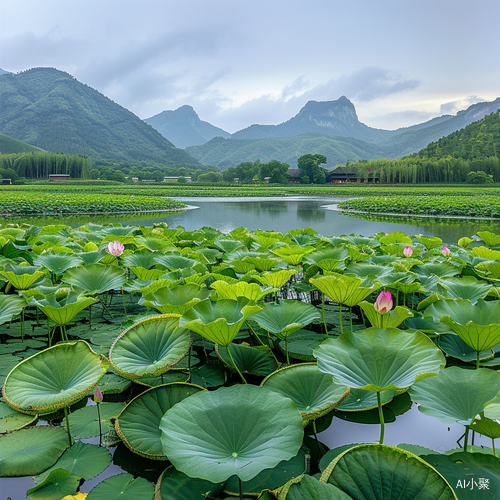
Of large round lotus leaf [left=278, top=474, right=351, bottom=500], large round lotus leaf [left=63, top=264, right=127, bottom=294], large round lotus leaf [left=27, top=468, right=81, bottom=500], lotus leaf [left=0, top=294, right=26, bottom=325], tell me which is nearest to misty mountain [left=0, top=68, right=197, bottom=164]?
large round lotus leaf [left=63, top=264, right=127, bottom=294]

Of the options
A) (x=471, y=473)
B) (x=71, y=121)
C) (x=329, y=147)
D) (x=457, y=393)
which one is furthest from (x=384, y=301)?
(x=329, y=147)

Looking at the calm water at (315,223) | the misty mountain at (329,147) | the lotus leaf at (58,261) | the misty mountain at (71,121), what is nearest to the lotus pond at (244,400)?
the lotus leaf at (58,261)

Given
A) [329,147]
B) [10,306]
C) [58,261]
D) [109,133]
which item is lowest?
[10,306]

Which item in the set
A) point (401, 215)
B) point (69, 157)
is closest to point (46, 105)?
point (69, 157)

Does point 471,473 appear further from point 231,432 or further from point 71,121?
point 71,121

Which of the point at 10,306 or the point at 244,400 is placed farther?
the point at 10,306

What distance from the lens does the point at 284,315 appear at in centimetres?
157

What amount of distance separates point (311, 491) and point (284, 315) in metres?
0.88

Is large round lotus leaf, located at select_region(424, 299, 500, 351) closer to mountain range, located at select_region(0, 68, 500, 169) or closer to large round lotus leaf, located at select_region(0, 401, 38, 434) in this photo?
large round lotus leaf, located at select_region(0, 401, 38, 434)

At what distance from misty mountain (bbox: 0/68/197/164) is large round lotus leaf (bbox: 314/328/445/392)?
121993 mm

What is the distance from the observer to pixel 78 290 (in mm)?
1693

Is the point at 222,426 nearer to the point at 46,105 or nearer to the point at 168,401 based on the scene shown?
the point at 168,401

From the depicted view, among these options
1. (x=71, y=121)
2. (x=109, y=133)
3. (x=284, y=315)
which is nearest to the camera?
(x=284, y=315)

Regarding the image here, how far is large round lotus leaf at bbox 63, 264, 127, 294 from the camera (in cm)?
188
